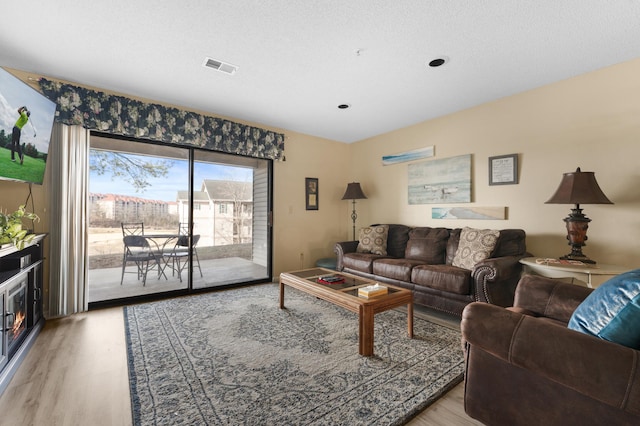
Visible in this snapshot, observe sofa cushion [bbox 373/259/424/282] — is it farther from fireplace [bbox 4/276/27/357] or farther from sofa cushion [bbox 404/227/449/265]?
fireplace [bbox 4/276/27/357]

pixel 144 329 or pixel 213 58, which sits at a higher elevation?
pixel 213 58

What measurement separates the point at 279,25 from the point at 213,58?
0.81 meters

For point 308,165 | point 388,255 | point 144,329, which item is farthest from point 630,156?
point 144,329

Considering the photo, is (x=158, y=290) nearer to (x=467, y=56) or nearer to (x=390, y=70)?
(x=390, y=70)

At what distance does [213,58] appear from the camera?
2609 mm

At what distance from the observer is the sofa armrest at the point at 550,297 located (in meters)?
1.65

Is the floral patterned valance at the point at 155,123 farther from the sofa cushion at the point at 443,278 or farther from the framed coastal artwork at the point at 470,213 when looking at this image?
the sofa cushion at the point at 443,278

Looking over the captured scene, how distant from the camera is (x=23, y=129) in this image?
2.37 m

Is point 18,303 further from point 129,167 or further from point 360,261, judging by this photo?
point 360,261

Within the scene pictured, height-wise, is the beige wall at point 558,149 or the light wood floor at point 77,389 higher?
the beige wall at point 558,149

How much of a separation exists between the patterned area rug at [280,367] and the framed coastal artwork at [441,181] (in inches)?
71.6

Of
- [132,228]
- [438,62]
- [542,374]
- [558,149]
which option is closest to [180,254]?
[132,228]

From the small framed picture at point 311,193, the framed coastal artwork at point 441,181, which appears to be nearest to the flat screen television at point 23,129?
the small framed picture at point 311,193

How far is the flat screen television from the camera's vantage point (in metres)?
2.13
